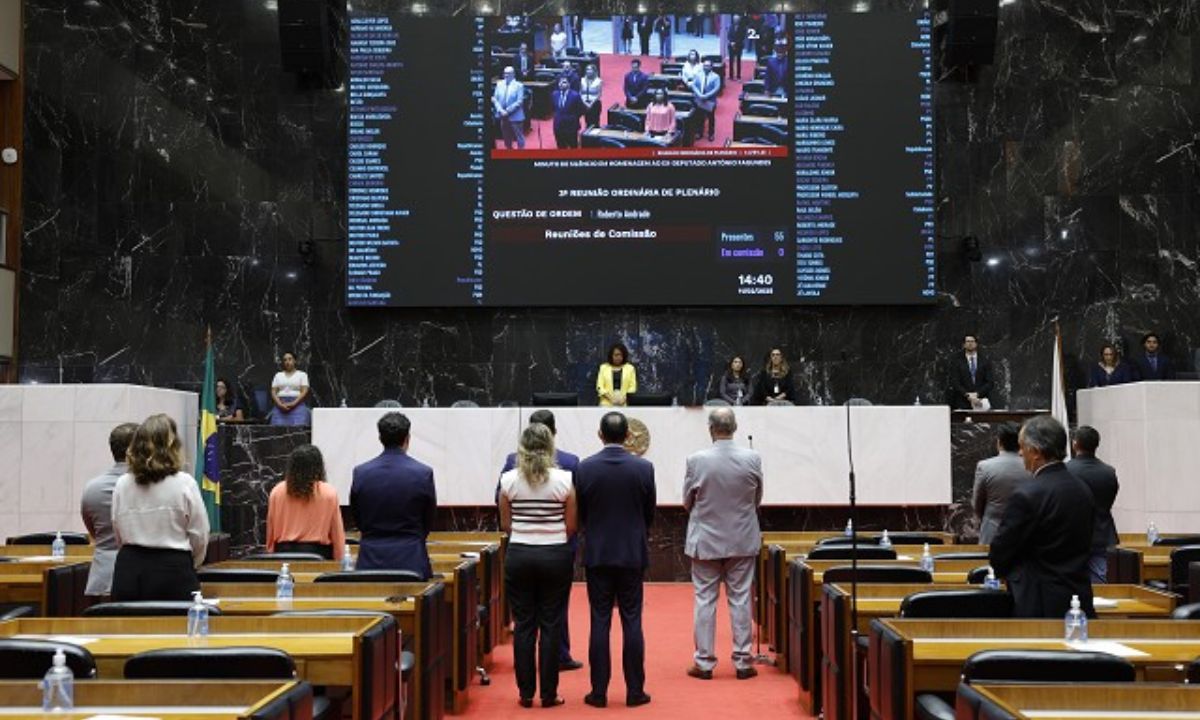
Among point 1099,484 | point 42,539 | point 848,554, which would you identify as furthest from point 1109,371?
point 42,539

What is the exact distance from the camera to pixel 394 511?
7.50m

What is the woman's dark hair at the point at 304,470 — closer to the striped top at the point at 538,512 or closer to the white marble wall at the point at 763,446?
the striped top at the point at 538,512

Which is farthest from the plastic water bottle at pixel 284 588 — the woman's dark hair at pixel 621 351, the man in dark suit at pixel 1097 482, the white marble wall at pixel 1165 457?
the woman's dark hair at pixel 621 351

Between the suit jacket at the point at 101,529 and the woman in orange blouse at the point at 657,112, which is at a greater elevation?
the woman in orange blouse at the point at 657,112

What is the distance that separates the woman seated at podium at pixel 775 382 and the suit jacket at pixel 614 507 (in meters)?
8.72

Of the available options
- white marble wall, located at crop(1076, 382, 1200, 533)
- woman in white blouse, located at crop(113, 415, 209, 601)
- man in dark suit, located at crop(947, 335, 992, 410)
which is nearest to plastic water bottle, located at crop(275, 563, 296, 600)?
woman in white blouse, located at crop(113, 415, 209, 601)

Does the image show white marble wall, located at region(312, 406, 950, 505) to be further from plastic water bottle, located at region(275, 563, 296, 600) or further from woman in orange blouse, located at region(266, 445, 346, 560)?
plastic water bottle, located at region(275, 563, 296, 600)

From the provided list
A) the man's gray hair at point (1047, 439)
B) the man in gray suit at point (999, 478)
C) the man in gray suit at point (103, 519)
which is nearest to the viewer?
the man's gray hair at point (1047, 439)

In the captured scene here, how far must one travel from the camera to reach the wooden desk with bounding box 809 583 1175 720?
6.08 m

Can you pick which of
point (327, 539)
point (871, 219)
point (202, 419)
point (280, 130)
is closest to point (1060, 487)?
point (327, 539)

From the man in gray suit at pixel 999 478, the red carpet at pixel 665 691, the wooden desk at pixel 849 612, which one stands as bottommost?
the red carpet at pixel 665 691

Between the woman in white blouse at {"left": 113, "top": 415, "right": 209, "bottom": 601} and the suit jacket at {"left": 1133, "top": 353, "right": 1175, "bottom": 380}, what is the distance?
1355cm

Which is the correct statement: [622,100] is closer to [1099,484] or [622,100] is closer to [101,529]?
[1099,484]

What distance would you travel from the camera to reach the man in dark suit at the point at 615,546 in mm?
7922
